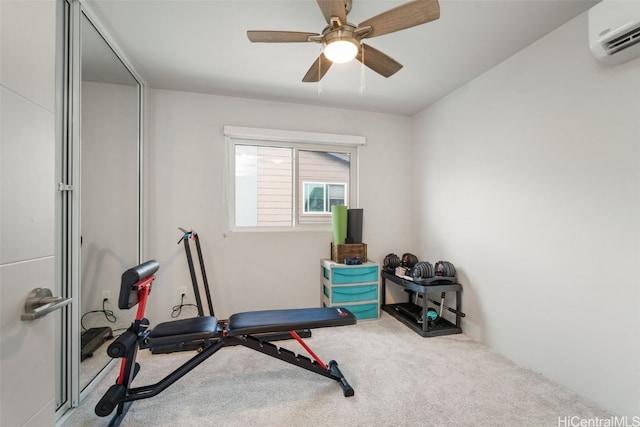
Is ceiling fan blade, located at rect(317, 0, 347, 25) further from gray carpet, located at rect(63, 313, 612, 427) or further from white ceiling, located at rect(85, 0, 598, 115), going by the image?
gray carpet, located at rect(63, 313, 612, 427)

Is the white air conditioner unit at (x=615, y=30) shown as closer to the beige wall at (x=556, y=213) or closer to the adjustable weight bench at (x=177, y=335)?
the beige wall at (x=556, y=213)

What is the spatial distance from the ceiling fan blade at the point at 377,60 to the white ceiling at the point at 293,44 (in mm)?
285

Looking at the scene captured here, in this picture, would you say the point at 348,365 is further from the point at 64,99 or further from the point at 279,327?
the point at 64,99

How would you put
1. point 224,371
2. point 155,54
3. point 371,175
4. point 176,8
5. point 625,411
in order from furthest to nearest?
point 371,175 < point 155,54 < point 224,371 < point 176,8 < point 625,411

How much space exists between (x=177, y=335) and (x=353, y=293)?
6.25ft

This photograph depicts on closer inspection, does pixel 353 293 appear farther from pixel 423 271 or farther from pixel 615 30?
pixel 615 30

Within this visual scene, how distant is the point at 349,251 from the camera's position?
3.24 metres

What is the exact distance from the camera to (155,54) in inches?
89.7

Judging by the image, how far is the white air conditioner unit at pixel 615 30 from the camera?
144cm

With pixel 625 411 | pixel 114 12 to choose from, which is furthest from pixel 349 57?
pixel 625 411

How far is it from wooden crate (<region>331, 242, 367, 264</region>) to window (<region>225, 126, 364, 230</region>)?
0.45m

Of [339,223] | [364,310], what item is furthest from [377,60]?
[364,310]

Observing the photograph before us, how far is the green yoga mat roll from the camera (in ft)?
10.5

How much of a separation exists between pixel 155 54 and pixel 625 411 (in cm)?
416
